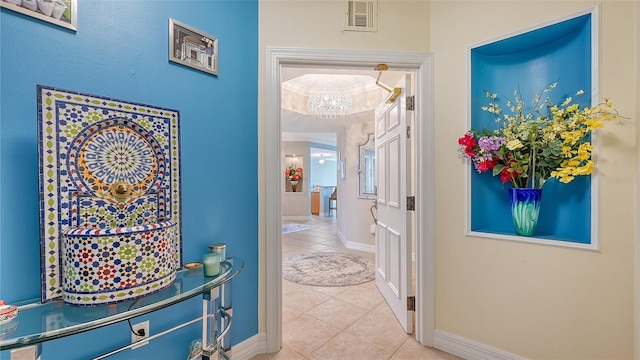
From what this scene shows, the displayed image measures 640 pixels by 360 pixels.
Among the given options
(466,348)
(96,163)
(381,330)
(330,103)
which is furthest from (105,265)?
(330,103)

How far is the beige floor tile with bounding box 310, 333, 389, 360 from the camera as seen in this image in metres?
1.82

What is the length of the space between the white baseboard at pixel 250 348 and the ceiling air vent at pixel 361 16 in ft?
7.23

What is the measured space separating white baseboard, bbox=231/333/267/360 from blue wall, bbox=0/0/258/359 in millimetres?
42

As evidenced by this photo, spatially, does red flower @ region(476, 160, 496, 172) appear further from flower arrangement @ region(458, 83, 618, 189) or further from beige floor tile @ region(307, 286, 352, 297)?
beige floor tile @ region(307, 286, 352, 297)

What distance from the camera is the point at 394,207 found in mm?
2338

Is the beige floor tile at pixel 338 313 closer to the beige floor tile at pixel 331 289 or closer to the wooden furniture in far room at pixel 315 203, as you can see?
the beige floor tile at pixel 331 289

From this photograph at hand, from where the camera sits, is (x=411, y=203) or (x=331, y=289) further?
(x=331, y=289)

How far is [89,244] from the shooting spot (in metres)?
0.90

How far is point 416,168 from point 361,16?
114cm

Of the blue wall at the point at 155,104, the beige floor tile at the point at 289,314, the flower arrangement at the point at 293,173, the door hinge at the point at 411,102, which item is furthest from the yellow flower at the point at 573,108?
the flower arrangement at the point at 293,173

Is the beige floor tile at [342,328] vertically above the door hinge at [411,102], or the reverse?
the door hinge at [411,102]

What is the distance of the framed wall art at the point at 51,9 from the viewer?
Result: 976mm

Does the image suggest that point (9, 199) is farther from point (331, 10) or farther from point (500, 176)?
point (500, 176)

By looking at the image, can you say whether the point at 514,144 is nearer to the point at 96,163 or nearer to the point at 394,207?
the point at 394,207
